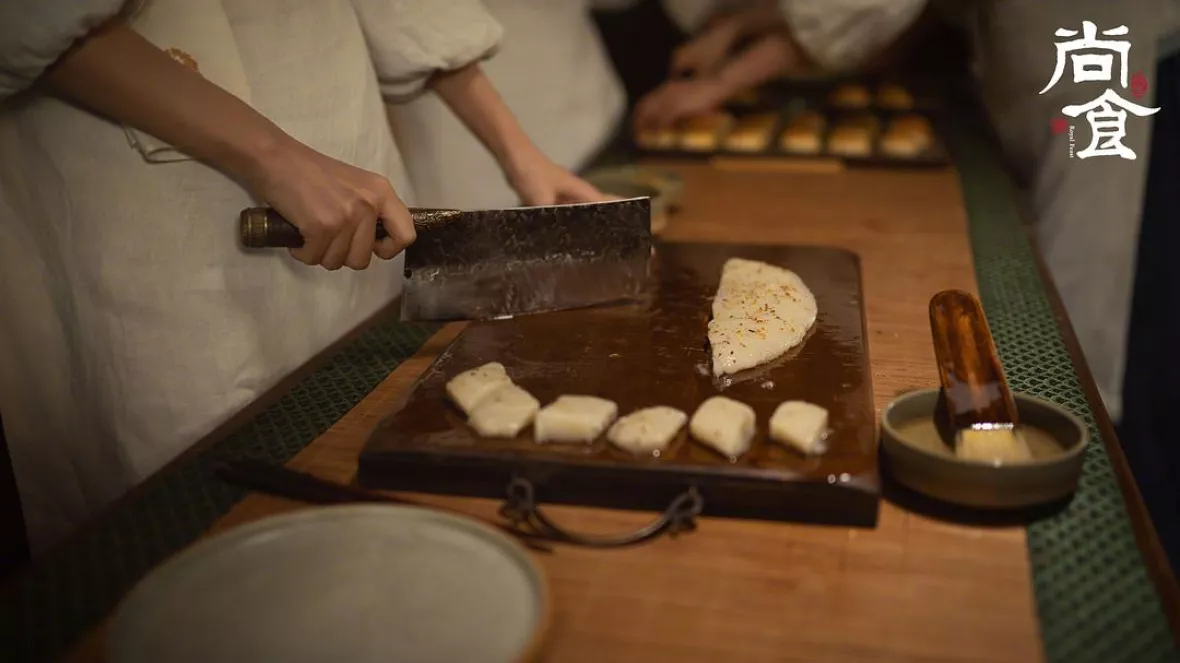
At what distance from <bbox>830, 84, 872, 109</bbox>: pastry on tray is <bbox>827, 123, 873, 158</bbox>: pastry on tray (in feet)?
0.63

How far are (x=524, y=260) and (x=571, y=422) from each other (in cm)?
43

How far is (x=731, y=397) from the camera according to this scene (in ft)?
3.55

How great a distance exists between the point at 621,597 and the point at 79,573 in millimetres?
491

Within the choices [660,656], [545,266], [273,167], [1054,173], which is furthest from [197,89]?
[1054,173]

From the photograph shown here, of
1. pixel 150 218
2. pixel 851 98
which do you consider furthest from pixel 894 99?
pixel 150 218

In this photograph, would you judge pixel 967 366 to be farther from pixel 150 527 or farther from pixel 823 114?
pixel 823 114

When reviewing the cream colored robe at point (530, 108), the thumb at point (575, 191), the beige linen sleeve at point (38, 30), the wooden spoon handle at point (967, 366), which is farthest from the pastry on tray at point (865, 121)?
the beige linen sleeve at point (38, 30)

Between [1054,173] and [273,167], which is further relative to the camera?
[1054,173]

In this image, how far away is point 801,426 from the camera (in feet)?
3.13

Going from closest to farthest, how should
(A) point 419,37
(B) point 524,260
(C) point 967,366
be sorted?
(C) point 967,366 → (B) point 524,260 → (A) point 419,37

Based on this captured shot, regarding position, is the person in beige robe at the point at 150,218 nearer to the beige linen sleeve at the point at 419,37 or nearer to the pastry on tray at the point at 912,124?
the beige linen sleeve at the point at 419,37

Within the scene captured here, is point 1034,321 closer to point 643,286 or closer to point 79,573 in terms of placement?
point 643,286

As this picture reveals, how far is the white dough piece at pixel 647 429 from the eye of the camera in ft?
3.12

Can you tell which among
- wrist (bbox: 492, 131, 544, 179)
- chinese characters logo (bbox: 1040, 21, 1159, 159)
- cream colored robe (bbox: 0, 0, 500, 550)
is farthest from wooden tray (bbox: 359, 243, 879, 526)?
chinese characters logo (bbox: 1040, 21, 1159, 159)
